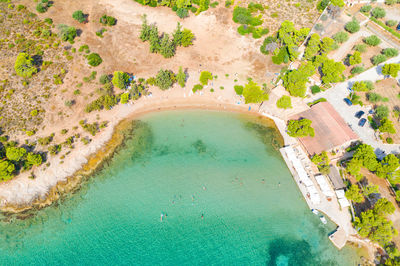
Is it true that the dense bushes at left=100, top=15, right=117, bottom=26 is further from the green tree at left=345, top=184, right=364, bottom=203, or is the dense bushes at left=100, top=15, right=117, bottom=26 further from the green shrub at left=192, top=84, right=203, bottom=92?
the green tree at left=345, top=184, right=364, bottom=203

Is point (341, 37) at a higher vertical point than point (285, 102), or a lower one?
higher

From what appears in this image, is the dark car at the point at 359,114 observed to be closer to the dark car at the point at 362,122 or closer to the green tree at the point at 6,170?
the dark car at the point at 362,122

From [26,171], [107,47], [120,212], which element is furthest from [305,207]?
[107,47]

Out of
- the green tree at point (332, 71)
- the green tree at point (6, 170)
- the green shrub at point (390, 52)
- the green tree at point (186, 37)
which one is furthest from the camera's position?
the green tree at point (186, 37)

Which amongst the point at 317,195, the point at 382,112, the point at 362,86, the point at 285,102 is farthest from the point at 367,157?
the point at 285,102

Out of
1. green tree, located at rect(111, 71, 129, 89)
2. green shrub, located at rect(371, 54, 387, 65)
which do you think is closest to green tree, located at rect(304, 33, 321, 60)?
green shrub, located at rect(371, 54, 387, 65)

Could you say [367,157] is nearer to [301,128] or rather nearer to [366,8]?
[301,128]

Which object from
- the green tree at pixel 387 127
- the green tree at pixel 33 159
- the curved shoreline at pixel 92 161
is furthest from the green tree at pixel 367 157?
the green tree at pixel 33 159
